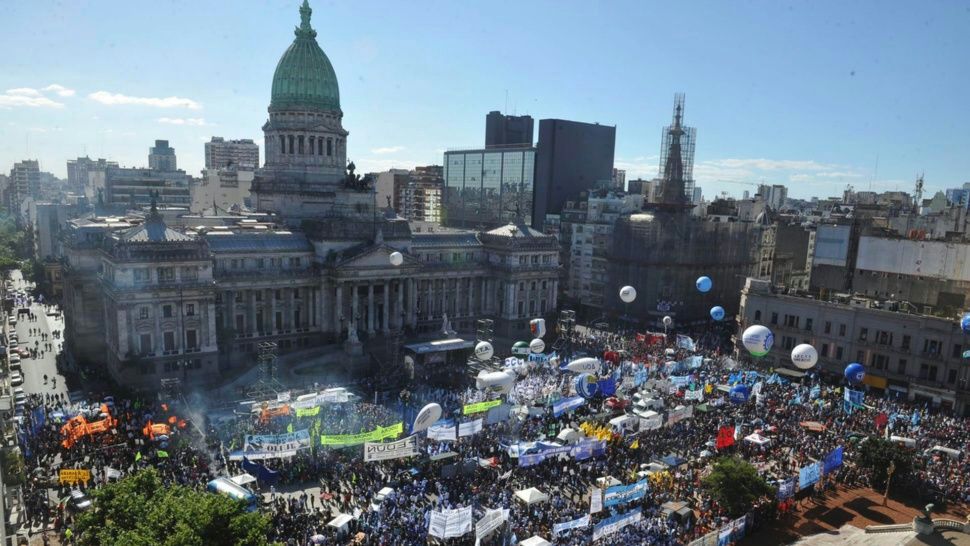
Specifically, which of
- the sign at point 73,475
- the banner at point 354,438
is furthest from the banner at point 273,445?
the sign at point 73,475

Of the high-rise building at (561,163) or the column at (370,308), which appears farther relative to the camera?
the high-rise building at (561,163)

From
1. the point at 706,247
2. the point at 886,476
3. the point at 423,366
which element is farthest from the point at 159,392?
the point at 706,247

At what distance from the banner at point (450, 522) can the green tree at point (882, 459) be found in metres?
29.1

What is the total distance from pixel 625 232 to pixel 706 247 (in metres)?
11.9

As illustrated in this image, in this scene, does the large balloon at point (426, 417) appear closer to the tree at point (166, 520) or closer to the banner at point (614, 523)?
the banner at point (614, 523)

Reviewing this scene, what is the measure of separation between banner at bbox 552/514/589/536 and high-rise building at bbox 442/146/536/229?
331ft

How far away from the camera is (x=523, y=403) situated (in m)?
55.1

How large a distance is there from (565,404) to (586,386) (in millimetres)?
2366

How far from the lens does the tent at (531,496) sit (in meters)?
38.9

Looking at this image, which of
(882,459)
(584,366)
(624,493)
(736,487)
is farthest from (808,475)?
(584,366)

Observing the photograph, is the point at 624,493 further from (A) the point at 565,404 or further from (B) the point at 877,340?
(B) the point at 877,340

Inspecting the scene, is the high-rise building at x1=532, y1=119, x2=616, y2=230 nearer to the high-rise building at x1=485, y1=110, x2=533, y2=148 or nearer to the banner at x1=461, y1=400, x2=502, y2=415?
the high-rise building at x1=485, y1=110, x2=533, y2=148

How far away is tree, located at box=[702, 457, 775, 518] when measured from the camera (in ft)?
127

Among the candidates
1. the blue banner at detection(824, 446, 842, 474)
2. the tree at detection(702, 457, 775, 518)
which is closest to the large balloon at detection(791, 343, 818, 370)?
the blue banner at detection(824, 446, 842, 474)
